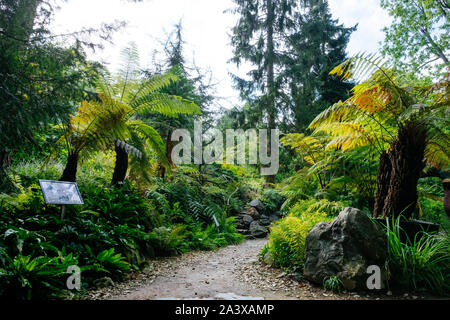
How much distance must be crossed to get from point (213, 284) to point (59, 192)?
6.92 ft

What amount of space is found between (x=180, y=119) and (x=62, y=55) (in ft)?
10.5

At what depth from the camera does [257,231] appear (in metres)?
6.79

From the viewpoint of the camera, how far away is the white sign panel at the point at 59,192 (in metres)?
2.75

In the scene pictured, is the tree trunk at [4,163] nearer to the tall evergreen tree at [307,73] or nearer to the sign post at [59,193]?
the sign post at [59,193]

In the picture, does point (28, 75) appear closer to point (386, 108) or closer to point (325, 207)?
point (386, 108)

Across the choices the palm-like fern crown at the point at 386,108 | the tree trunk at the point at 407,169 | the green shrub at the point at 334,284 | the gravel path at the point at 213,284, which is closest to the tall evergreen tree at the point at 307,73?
the palm-like fern crown at the point at 386,108

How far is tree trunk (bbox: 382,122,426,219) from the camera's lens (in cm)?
322

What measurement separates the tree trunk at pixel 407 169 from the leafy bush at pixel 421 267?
653 millimetres

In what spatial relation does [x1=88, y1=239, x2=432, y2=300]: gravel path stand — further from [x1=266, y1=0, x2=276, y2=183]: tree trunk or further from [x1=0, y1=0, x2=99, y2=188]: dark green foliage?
[x1=266, y1=0, x2=276, y2=183]: tree trunk

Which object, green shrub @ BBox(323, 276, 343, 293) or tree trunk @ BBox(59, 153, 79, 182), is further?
tree trunk @ BBox(59, 153, 79, 182)

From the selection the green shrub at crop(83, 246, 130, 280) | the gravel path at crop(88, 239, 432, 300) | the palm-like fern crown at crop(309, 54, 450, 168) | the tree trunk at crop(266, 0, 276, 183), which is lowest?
the gravel path at crop(88, 239, 432, 300)

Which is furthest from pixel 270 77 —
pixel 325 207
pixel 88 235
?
pixel 88 235

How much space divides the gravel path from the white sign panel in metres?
1.12

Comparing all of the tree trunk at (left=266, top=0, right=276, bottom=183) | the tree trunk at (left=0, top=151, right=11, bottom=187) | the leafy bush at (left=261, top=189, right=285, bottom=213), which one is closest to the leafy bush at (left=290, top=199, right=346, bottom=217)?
the leafy bush at (left=261, top=189, right=285, bottom=213)
